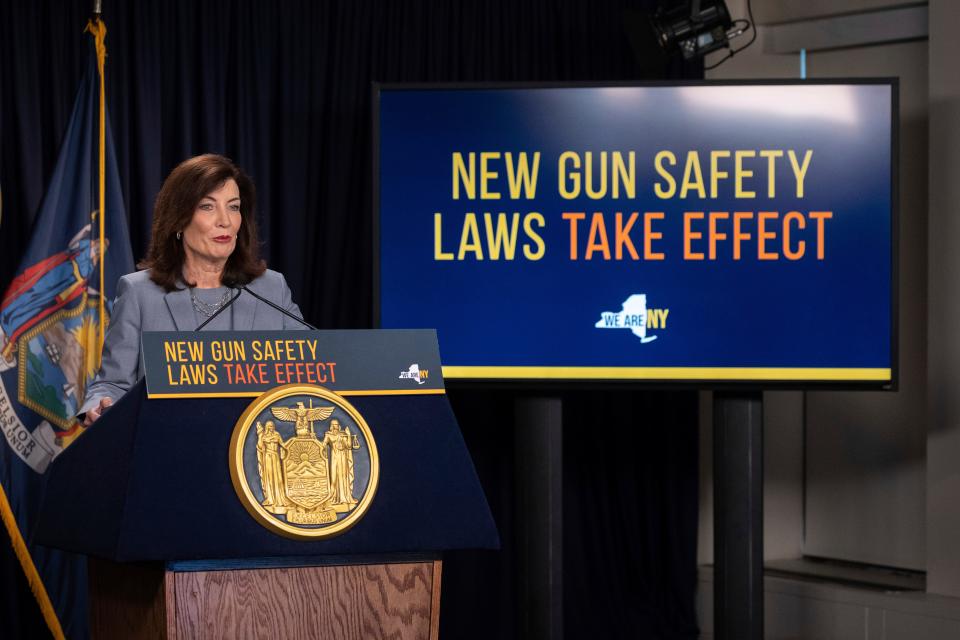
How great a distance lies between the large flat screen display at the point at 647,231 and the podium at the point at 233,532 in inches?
82.1

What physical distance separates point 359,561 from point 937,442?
10.6ft

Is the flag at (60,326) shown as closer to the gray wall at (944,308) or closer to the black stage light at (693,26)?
the black stage light at (693,26)

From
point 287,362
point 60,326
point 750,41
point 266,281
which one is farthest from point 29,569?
point 750,41

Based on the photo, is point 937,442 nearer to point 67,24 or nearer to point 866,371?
point 866,371

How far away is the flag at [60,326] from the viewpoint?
11.3 feet

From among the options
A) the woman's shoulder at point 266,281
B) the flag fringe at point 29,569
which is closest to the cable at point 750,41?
the woman's shoulder at point 266,281

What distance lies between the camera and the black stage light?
13.9 ft

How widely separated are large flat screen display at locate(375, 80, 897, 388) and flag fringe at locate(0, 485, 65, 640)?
1.17m

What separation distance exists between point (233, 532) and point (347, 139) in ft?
9.74

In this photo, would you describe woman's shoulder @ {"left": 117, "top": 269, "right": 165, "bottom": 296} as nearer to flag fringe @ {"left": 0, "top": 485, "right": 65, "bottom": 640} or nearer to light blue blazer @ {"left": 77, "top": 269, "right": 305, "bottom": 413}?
light blue blazer @ {"left": 77, "top": 269, "right": 305, "bottom": 413}

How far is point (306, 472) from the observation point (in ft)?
5.06

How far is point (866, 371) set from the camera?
12.2ft

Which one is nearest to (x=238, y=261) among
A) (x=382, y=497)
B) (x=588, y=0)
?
(x=382, y=497)

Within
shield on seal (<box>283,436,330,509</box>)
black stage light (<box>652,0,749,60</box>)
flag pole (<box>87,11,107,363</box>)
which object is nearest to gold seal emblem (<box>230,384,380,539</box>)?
shield on seal (<box>283,436,330,509</box>)
